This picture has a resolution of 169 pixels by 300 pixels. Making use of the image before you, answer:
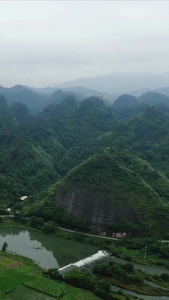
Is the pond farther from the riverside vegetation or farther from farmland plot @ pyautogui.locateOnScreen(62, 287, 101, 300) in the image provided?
farmland plot @ pyautogui.locateOnScreen(62, 287, 101, 300)

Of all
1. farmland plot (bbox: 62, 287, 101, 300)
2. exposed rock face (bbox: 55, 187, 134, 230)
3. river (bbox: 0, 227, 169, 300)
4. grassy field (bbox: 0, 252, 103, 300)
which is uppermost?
exposed rock face (bbox: 55, 187, 134, 230)

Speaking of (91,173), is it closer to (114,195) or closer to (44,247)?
(114,195)

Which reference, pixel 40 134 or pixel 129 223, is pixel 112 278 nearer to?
pixel 129 223

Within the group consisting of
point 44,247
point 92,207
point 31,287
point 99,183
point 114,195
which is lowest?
point 44,247

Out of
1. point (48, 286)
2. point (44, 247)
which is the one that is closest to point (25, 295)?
→ point (48, 286)

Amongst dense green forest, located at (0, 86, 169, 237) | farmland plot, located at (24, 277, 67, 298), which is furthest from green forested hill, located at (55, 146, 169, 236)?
farmland plot, located at (24, 277, 67, 298)
